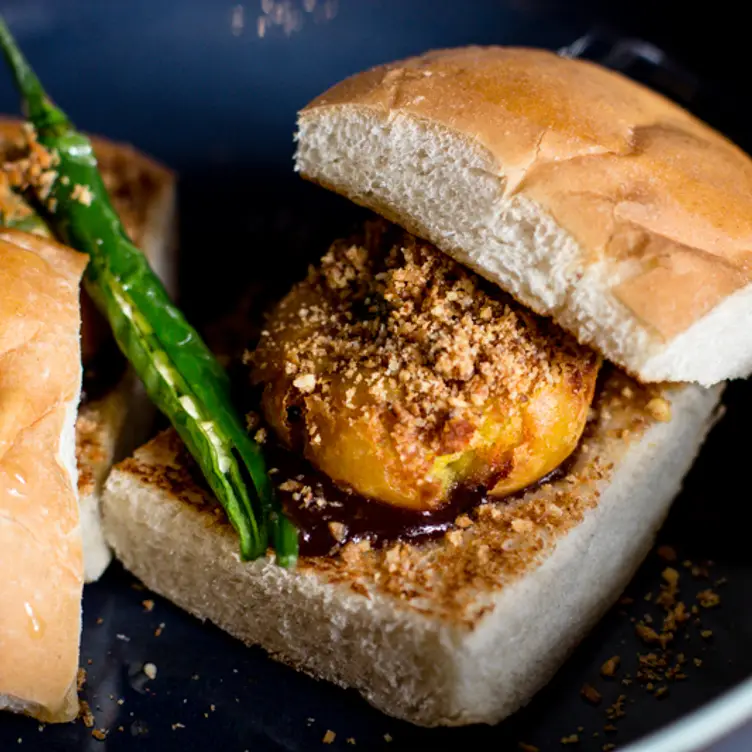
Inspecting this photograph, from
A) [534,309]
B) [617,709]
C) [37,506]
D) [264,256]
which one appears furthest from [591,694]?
[264,256]

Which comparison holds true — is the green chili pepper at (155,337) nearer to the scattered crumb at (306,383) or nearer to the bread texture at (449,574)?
the bread texture at (449,574)

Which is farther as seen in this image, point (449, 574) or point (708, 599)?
point (708, 599)

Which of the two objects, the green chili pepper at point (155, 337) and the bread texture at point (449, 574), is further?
the green chili pepper at point (155, 337)

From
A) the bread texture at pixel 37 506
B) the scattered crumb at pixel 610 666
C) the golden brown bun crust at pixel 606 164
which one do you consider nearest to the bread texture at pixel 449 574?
the scattered crumb at pixel 610 666

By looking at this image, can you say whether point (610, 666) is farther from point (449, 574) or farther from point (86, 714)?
point (86, 714)

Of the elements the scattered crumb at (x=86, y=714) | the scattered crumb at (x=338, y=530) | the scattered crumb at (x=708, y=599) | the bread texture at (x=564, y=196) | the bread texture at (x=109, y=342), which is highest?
the bread texture at (x=564, y=196)

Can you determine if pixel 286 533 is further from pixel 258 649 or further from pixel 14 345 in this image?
pixel 14 345

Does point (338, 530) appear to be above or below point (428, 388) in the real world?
below
